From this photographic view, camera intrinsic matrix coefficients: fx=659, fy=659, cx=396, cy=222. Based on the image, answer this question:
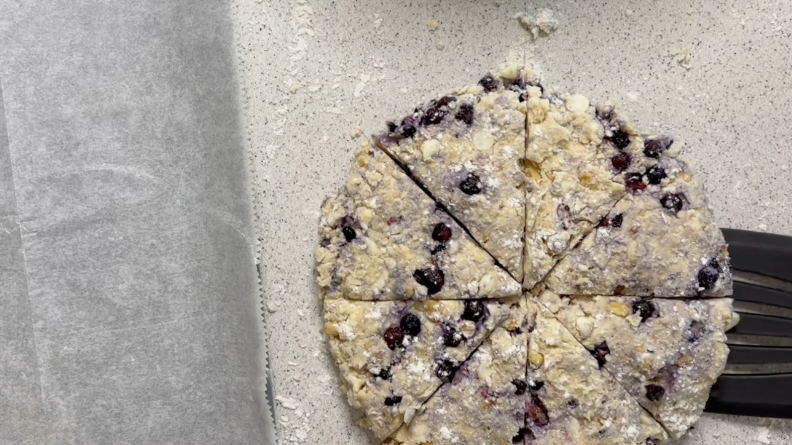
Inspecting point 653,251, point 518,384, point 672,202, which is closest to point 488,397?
point 518,384

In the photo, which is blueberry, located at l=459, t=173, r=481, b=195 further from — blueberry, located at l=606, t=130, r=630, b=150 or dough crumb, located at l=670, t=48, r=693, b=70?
dough crumb, located at l=670, t=48, r=693, b=70

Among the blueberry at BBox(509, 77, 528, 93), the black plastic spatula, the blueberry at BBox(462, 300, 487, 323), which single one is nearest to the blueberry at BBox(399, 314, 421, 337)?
the blueberry at BBox(462, 300, 487, 323)

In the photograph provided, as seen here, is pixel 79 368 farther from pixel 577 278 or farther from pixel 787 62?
pixel 787 62

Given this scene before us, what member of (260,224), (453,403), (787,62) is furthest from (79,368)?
(787,62)

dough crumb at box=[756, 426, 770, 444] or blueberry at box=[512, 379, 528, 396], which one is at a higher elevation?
blueberry at box=[512, 379, 528, 396]

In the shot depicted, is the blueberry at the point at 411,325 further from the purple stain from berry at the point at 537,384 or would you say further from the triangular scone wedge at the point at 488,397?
the purple stain from berry at the point at 537,384

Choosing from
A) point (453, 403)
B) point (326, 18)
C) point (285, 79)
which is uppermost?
point (326, 18)

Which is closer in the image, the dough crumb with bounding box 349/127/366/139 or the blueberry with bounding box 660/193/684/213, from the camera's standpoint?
the blueberry with bounding box 660/193/684/213

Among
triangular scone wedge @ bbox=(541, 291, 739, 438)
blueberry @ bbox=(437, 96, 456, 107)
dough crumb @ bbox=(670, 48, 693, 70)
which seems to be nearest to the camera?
triangular scone wedge @ bbox=(541, 291, 739, 438)
